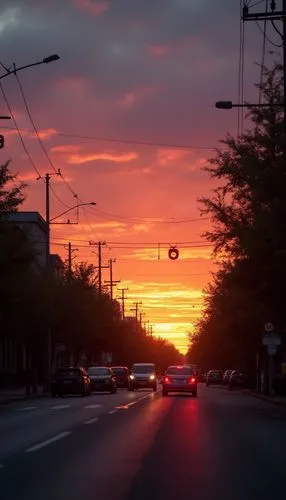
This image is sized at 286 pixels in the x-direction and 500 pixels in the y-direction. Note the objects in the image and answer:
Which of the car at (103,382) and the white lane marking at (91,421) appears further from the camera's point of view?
the car at (103,382)

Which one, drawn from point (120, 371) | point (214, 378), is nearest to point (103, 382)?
point (120, 371)

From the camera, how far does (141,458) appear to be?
15.5 m

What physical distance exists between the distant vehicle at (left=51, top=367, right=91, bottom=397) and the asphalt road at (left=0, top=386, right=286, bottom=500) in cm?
2153

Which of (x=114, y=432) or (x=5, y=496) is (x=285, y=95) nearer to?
(x=114, y=432)

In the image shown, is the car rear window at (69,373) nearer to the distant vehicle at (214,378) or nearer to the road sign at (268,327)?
the road sign at (268,327)

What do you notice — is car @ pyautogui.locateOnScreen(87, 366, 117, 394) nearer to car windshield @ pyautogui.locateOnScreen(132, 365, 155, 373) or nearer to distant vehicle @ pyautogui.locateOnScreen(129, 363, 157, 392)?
distant vehicle @ pyautogui.locateOnScreen(129, 363, 157, 392)

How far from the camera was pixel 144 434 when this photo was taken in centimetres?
2056

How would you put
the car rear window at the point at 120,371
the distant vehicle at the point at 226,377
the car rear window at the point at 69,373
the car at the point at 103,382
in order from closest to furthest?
1. the car rear window at the point at 69,373
2. the car at the point at 103,382
3. the car rear window at the point at 120,371
4. the distant vehicle at the point at 226,377

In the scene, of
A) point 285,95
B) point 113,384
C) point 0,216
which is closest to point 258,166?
point 285,95

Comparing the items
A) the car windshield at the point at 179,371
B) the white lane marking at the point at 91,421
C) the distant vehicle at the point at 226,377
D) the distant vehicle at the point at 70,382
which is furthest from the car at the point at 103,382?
the white lane marking at the point at 91,421

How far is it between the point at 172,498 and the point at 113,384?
4447 centimetres

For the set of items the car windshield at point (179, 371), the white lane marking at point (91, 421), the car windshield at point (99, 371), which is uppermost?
the car windshield at point (179, 371)

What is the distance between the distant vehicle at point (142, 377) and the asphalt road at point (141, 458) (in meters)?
34.4

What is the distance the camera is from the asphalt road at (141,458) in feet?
38.8
